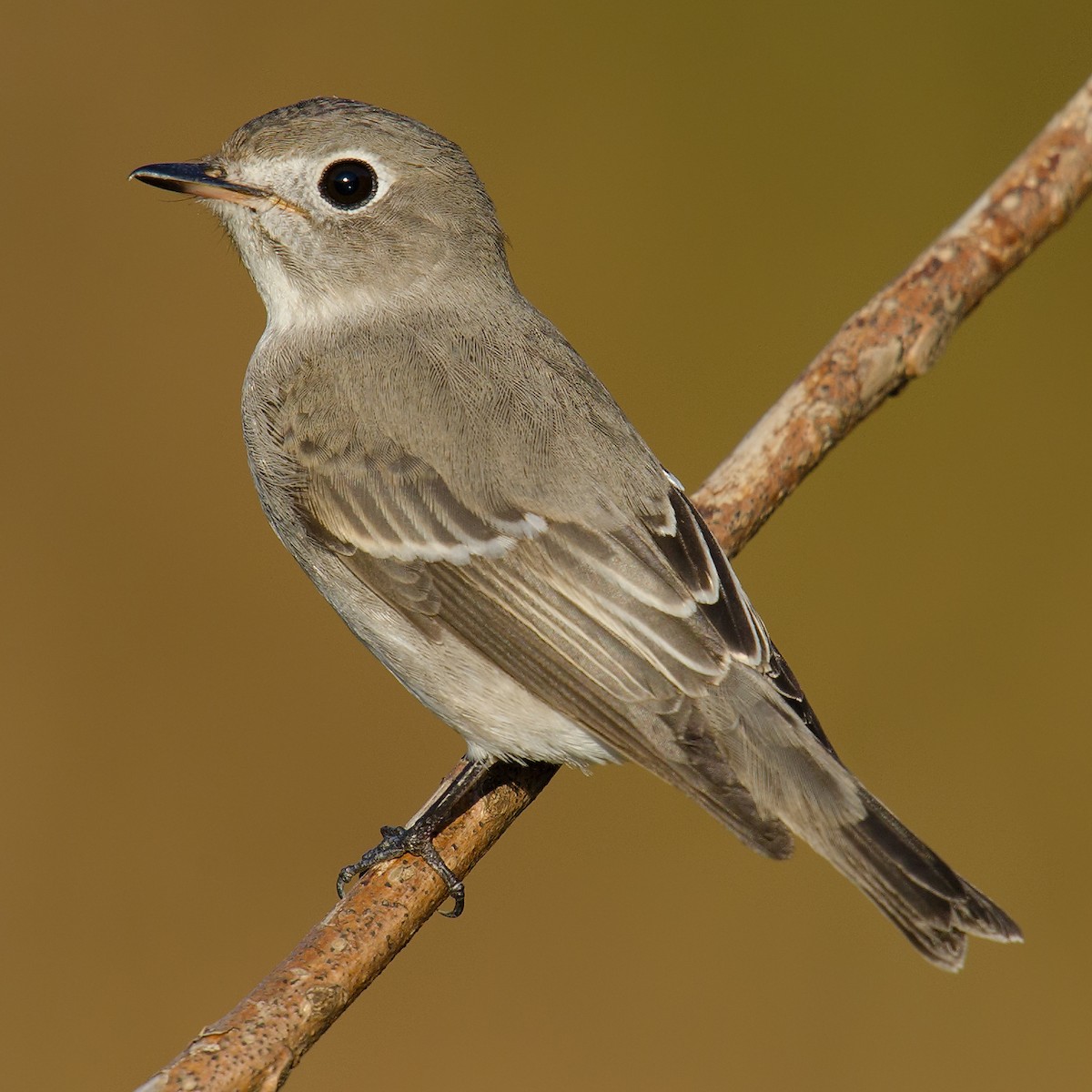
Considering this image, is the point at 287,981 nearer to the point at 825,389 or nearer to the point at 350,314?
the point at 350,314

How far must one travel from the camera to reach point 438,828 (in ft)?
11.0

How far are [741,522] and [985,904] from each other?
1369mm

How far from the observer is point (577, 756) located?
10.5 ft

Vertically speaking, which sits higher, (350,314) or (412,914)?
(350,314)

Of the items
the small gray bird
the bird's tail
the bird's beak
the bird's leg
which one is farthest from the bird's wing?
the bird's beak

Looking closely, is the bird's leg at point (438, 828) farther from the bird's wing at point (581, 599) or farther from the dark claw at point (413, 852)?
the bird's wing at point (581, 599)

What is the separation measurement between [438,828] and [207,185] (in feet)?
6.01

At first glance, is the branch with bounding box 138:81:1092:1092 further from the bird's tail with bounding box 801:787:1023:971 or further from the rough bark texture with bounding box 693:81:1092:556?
the bird's tail with bounding box 801:787:1023:971

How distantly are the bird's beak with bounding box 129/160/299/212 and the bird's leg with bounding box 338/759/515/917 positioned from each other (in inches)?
64.4

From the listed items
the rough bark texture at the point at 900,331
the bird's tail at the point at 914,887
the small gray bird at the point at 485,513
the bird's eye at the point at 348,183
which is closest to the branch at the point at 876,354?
the rough bark texture at the point at 900,331

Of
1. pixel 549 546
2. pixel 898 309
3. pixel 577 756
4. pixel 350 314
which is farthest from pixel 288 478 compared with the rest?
pixel 898 309

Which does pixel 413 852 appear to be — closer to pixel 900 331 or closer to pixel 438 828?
pixel 438 828

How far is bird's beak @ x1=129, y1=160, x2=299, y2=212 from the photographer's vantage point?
3.46 meters

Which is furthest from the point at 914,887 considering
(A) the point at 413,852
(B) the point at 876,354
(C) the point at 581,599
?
(B) the point at 876,354
